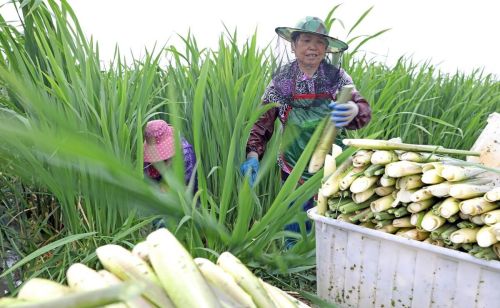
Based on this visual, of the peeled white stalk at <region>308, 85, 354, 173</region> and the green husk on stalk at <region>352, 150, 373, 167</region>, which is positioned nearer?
the green husk on stalk at <region>352, 150, 373, 167</region>

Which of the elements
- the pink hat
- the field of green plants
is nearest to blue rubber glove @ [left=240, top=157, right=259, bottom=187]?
the field of green plants

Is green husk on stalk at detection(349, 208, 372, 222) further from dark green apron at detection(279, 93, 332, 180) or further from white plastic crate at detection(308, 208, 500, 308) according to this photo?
dark green apron at detection(279, 93, 332, 180)

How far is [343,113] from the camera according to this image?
2062 mm

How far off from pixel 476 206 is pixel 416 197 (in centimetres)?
16

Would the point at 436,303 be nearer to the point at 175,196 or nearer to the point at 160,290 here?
the point at 175,196

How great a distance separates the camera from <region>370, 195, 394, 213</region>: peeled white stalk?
1.46 metres

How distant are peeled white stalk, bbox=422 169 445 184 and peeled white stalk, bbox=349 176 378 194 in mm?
163

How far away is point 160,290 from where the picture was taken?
28.1 inches

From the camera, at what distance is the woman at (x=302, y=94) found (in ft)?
7.16

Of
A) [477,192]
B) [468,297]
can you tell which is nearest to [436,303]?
[468,297]

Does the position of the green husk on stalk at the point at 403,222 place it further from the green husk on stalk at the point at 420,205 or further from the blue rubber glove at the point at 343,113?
the blue rubber glove at the point at 343,113

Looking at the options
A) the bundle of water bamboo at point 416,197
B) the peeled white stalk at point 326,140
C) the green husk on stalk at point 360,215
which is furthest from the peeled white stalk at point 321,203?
the peeled white stalk at point 326,140

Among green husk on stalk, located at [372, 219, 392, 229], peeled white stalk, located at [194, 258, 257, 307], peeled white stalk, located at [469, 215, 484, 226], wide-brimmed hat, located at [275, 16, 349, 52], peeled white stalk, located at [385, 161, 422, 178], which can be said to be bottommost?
green husk on stalk, located at [372, 219, 392, 229]

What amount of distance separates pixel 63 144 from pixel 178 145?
456 millimetres
